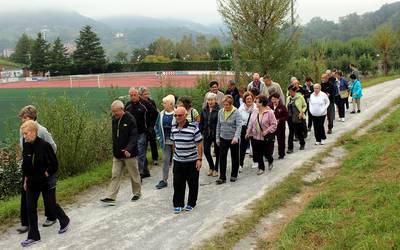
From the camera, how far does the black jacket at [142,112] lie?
9.59 m

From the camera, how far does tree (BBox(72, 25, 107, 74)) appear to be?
252ft

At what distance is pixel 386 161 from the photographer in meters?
9.31

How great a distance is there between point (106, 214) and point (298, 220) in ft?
10.4

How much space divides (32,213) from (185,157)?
2.50 metres

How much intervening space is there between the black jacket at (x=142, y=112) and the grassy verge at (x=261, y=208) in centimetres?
304

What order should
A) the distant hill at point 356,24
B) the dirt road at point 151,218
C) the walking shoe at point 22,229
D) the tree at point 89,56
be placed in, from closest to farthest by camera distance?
the dirt road at point 151,218 → the walking shoe at point 22,229 → the tree at point 89,56 → the distant hill at point 356,24

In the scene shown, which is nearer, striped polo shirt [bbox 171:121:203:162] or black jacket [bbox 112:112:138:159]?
striped polo shirt [bbox 171:121:203:162]

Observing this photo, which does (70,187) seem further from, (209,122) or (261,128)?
(261,128)

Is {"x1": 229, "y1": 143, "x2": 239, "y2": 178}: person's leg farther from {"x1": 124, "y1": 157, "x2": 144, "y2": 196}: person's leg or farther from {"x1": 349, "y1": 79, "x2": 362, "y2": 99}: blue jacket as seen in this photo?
{"x1": 349, "y1": 79, "x2": 362, "y2": 99}: blue jacket

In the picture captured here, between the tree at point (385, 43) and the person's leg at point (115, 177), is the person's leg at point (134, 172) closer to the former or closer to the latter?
the person's leg at point (115, 177)

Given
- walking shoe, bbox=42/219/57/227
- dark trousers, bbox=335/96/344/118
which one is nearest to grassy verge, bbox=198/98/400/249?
walking shoe, bbox=42/219/57/227

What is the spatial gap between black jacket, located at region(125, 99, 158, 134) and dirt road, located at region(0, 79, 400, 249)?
118cm

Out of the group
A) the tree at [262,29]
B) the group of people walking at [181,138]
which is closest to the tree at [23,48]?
the tree at [262,29]

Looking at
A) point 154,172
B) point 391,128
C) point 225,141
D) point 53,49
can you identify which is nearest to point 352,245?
point 225,141
